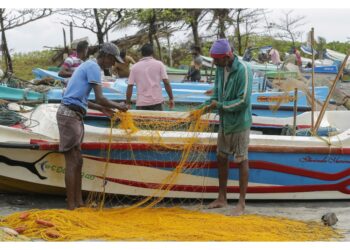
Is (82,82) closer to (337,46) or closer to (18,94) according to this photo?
(18,94)

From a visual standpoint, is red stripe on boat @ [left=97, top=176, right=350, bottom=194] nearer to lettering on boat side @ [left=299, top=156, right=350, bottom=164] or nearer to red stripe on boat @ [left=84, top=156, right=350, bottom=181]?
red stripe on boat @ [left=84, top=156, right=350, bottom=181]

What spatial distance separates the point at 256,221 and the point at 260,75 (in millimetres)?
7876

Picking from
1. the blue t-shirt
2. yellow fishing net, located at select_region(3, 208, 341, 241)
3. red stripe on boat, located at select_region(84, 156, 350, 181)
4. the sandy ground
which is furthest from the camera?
red stripe on boat, located at select_region(84, 156, 350, 181)

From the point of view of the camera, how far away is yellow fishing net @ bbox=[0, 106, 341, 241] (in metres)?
5.08

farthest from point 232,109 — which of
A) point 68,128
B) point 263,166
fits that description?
point 68,128

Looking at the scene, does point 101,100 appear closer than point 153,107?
Yes

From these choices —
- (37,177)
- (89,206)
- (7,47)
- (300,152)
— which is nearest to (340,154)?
(300,152)

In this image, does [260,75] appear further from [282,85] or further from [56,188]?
[56,188]

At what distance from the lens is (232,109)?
19.6 ft

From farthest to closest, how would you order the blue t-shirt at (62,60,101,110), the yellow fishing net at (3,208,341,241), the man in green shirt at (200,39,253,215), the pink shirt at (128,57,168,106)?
the pink shirt at (128,57,168,106), the man in green shirt at (200,39,253,215), the blue t-shirt at (62,60,101,110), the yellow fishing net at (3,208,341,241)

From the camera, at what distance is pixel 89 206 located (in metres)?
6.18

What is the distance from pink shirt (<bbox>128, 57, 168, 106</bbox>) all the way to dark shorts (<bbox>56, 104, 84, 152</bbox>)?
195cm

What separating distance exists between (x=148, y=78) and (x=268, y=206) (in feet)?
7.96

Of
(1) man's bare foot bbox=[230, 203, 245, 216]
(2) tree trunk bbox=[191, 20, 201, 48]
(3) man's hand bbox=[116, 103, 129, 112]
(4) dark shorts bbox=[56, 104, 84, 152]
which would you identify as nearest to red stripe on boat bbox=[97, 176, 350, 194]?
(1) man's bare foot bbox=[230, 203, 245, 216]
